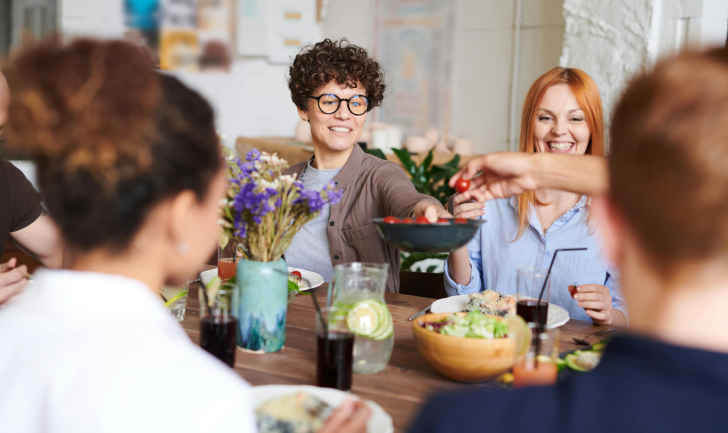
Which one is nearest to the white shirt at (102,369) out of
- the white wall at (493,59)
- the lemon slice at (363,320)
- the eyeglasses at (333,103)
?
the lemon slice at (363,320)

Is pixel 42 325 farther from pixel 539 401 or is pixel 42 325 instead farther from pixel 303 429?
pixel 539 401

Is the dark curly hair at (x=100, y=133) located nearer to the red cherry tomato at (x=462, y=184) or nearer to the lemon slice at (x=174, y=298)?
the lemon slice at (x=174, y=298)

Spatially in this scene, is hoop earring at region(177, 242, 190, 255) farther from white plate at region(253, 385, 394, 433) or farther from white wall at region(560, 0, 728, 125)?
white wall at region(560, 0, 728, 125)

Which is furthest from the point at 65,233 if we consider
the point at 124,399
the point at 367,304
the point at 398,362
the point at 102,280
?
the point at 398,362

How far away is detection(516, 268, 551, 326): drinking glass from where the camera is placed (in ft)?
4.66

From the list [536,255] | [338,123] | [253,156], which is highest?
[338,123]

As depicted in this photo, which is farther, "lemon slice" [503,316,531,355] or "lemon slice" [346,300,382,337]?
"lemon slice" [346,300,382,337]

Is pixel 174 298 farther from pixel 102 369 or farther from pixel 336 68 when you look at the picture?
pixel 336 68

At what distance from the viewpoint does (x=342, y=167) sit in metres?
2.37

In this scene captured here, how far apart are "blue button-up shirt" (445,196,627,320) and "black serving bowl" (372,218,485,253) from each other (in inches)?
28.7

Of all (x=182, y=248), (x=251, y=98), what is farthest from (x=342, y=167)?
(x=251, y=98)

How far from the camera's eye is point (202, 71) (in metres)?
5.20

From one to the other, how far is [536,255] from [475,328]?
1014 mm

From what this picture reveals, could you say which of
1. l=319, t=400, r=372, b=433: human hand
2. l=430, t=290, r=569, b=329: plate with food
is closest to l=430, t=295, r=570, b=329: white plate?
l=430, t=290, r=569, b=329: plate with food
